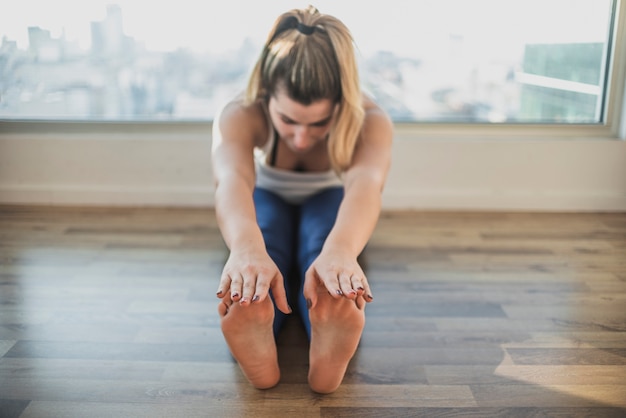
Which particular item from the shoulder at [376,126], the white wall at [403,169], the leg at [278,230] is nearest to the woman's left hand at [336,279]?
the leg at [278,230]

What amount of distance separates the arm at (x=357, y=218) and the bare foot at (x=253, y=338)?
99mm

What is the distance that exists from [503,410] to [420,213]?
1277 mm

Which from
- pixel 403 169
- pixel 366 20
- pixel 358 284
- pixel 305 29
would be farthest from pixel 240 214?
pixel 366 20

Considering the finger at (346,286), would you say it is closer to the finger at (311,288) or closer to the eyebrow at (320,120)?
the finger at (311,288)

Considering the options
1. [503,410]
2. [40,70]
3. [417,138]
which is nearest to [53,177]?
[40,70]

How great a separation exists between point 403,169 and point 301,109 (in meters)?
1.06

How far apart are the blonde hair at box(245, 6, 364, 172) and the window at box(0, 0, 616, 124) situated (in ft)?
2.98

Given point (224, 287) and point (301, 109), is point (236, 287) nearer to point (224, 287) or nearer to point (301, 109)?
point (224, 287)

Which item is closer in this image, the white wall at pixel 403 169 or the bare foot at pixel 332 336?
the bare foot at pixel 332 336

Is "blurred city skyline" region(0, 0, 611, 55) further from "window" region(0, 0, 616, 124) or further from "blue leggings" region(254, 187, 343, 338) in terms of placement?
"blue leggings" region(254, 187, 343, 338)

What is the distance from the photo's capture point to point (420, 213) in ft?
7.38

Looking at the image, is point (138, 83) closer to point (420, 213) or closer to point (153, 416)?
point (420, 213)

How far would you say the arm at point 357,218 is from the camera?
1017mm

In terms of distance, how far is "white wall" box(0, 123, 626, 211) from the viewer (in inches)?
87.6
